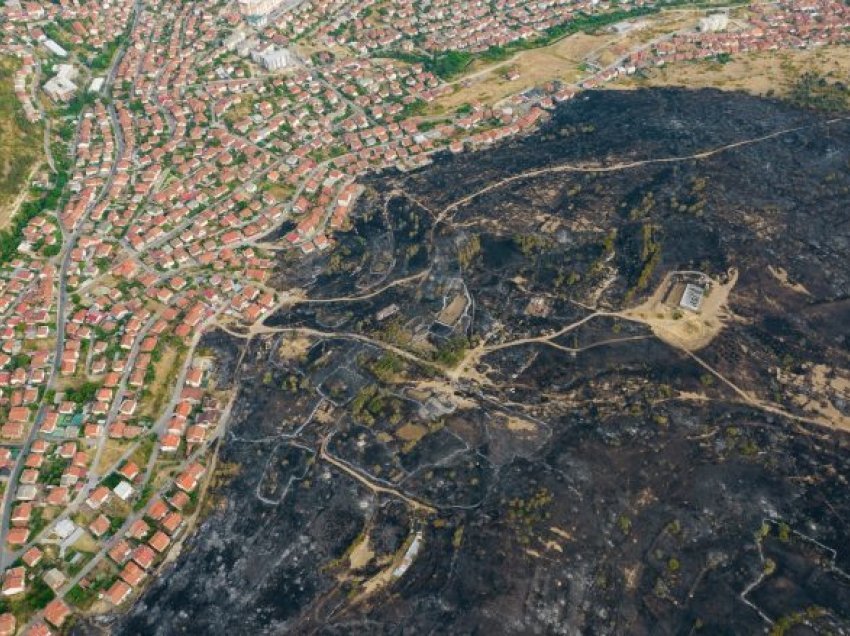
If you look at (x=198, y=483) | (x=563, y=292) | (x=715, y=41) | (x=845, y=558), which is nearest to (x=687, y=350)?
(x=563, y=292)

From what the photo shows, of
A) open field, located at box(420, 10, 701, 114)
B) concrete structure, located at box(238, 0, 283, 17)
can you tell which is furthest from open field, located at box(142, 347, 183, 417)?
concrete structure, located at box(238, 0, 283, 17)

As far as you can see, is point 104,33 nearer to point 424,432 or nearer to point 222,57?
point 222,57

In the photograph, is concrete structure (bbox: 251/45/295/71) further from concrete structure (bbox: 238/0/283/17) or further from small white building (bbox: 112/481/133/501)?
small white building (bbox: 112/481/133/501)

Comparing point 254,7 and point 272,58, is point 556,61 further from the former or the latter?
point 254,7

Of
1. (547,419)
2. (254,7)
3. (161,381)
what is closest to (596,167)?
(547,419)

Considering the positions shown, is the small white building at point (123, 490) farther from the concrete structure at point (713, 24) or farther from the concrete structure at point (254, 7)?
the concrete structure at point (713, 24)

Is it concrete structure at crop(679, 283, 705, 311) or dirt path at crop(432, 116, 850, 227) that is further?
dirt path at crop(432, 116, 850, 227)
